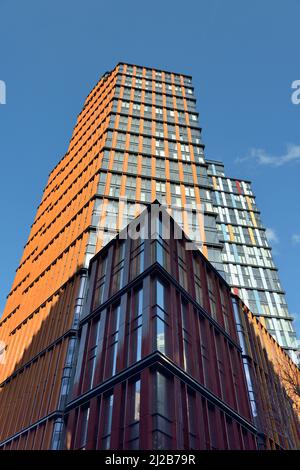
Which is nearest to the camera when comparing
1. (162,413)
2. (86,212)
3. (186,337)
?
(162,413)

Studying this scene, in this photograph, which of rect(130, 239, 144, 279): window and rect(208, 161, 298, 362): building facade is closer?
rect(130, 239, 144, 279): window

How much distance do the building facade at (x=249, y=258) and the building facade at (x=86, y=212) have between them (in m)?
16.9

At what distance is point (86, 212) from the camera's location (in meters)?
→ 45.5

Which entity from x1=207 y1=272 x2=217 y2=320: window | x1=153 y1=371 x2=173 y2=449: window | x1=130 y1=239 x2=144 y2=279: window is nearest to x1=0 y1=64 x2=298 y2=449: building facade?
x1=130 y1=239 x2=144 y2=279: window

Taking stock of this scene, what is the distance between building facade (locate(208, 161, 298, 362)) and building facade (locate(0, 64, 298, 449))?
55.3 feet

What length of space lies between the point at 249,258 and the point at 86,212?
39481mm

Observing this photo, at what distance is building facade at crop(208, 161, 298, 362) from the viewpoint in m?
64.1

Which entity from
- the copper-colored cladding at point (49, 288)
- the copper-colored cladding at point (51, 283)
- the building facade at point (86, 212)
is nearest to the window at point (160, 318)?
the building facade at point (86, 212)

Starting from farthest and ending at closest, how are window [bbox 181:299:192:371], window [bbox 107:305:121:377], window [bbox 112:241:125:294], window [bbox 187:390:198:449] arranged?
window [bbox 112:241:125:294], window [bbox 107:305:121:377], window [bbox 181:299:192:371], window [bbox 187:390:198:449]

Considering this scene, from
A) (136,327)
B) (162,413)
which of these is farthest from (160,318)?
(162,413)

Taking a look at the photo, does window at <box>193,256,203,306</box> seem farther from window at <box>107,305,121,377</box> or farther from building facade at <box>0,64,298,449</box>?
building facade at <box>0,64,298,449</box>

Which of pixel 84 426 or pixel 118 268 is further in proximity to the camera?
pixel 118 268

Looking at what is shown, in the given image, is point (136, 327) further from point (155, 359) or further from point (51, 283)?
point (51, 283)

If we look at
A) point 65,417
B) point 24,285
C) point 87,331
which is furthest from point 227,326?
point 24,285
